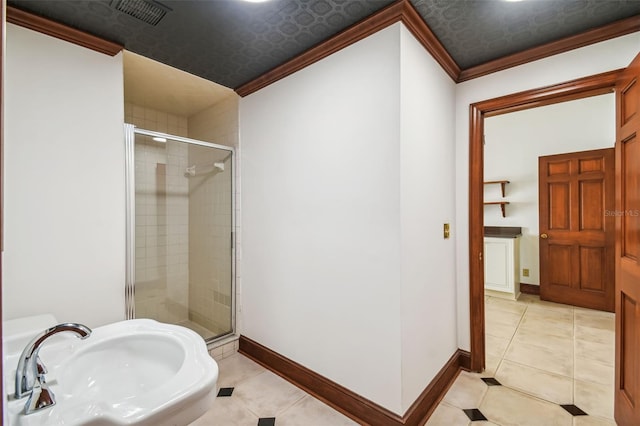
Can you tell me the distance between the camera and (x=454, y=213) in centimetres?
225

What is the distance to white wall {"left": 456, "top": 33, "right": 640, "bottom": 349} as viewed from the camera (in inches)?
67.3

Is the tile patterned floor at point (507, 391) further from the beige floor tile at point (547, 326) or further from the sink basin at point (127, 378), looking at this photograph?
the sink basin at point (127, 378)

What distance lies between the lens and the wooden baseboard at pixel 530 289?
161 inches

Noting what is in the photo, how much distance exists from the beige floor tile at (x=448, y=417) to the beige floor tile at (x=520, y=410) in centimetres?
16

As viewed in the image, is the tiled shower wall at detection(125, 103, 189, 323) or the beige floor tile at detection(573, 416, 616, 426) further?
the tiled shower wall at detection(125, 103, 189, 323)

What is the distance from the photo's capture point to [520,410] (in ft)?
5.79

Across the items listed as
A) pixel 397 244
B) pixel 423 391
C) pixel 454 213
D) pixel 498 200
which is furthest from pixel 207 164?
pixel 498 200

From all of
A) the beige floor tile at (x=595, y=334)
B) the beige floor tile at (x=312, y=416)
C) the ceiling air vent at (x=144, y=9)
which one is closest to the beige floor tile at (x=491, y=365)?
the beige floor tile at (x=595, y=334)

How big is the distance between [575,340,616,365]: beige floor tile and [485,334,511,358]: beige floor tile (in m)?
0.54

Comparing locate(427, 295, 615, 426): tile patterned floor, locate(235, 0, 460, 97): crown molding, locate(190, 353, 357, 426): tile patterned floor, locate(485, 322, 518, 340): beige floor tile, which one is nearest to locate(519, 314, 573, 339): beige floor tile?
locate(427, 295, 615, 426): tile patterned floor

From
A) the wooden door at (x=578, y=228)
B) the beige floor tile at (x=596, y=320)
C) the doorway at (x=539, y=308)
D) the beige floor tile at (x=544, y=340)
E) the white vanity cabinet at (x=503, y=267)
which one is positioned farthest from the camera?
the white vanity cabinet at (x=503, y=267)

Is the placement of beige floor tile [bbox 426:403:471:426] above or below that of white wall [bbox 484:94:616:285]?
below

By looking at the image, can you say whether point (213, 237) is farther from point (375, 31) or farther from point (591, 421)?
point (591, 421)

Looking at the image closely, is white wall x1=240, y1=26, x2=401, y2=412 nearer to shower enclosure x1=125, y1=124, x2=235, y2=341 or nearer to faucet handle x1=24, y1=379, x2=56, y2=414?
shower enclosure x1=125, y1=124, x2=235, y2=341
